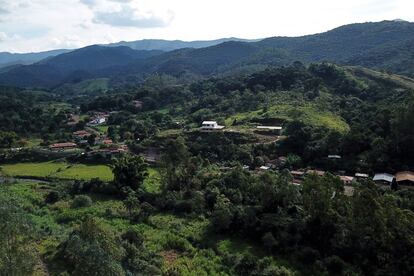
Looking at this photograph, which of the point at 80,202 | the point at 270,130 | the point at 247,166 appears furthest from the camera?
the point at 270,130

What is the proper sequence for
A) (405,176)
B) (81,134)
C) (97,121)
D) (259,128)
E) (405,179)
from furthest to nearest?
(97,121) < (81,134) < (259,128) < (405,176) < (405,179)

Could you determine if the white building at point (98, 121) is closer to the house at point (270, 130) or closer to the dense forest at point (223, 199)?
the dense forest at point (223, 199)

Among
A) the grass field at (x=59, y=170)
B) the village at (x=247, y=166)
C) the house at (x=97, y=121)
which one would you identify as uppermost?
the village at (x=247, y=166)

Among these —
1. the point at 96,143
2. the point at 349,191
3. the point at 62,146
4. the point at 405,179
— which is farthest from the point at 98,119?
the point at 405,179

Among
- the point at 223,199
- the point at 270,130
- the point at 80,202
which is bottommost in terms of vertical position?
the point at 80,202

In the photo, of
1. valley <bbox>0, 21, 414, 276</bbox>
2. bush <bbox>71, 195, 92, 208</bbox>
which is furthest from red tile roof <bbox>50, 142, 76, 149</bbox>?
bush <bbox>71, 195, 92, 208</bbox>

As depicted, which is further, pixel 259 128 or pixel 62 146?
pixel 62 146

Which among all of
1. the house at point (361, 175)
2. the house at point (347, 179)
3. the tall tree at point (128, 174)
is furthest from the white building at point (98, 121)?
the house at point (361, 175)

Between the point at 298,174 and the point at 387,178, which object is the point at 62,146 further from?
the point at 387,178

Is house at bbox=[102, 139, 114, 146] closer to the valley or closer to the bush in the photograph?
the valley
